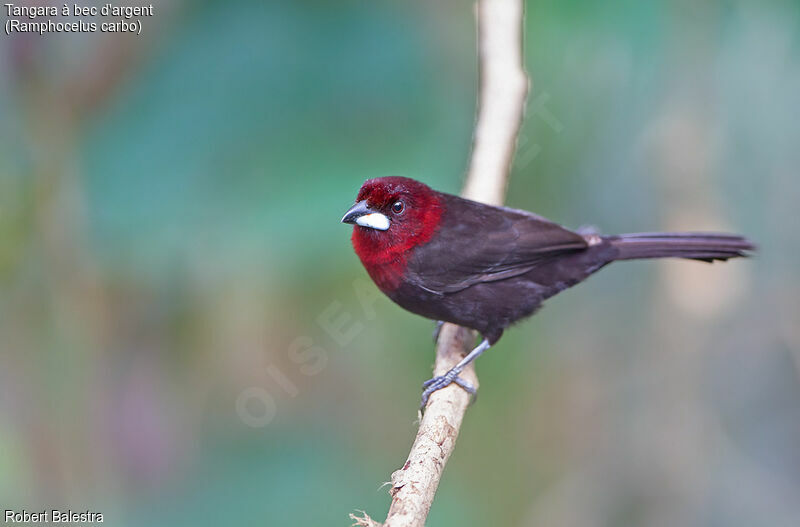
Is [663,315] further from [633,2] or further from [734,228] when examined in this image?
[633,2]

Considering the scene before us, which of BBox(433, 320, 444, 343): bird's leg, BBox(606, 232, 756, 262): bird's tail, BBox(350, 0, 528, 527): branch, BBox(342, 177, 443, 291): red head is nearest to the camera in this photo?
BBox(342, 177, 443, 291): red head

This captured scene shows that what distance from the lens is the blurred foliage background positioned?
388 centimetres

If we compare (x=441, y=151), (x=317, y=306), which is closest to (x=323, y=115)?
(x=441, y=151)

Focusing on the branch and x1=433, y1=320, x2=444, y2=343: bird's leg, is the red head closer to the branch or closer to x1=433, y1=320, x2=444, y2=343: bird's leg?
the branch

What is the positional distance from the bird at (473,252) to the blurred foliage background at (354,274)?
85 centimetres

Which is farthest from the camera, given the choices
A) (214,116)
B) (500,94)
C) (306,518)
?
(214,116)

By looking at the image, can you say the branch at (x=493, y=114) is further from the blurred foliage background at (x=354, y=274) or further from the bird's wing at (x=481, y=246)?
the blurred foliage background at (x=354, y=274)

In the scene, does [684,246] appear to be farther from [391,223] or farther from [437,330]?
[391,223]

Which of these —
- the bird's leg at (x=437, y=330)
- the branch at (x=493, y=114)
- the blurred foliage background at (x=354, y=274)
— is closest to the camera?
the branch at (x=493, y=114)

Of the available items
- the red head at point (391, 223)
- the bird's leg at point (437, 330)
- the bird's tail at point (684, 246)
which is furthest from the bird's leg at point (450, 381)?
the bird's tail at point (684, 246)

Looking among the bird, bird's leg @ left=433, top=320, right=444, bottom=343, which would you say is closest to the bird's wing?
the bird

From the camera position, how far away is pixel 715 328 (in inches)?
175

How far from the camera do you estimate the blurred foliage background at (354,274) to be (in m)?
3.88

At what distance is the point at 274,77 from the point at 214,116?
15.2 inches
